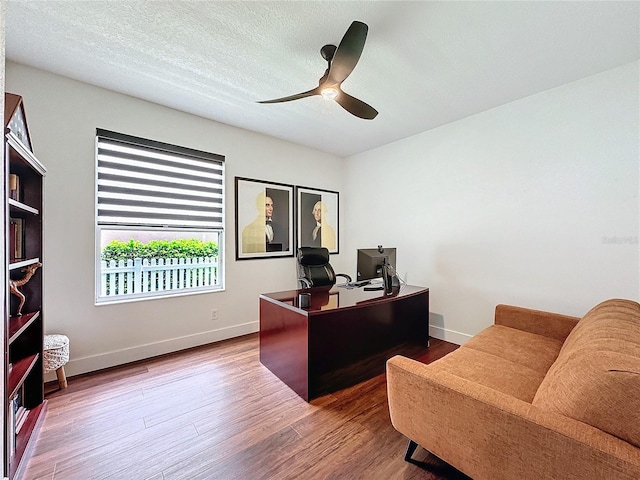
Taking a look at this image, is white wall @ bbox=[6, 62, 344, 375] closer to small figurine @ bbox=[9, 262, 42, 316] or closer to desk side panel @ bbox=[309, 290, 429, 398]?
small figurine @ bbox=[9, 262, 42, 316]

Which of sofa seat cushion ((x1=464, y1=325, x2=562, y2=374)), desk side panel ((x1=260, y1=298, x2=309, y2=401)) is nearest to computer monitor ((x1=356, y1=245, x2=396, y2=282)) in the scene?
desk side panel ((x1=260, y1=298, x2=309, y2=401))

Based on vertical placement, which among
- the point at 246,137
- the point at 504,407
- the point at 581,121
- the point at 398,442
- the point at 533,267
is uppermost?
the point at 246,137

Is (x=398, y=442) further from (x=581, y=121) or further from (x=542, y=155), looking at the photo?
(x=581, y=121)

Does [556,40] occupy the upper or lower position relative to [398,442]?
upper

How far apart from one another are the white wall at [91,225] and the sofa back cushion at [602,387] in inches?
126

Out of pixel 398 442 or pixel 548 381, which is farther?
pixel 398 442

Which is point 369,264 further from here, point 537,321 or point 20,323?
point 20,323

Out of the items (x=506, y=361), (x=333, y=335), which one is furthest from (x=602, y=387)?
(x=333, y=335)

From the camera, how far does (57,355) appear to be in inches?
88.0

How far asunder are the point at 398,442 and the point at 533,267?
2197mm

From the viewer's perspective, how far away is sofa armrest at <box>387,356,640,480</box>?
2.98 ft

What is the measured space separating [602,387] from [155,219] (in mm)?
3536

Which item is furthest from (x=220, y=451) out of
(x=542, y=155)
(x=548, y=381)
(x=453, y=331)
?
(x=542, y=155)

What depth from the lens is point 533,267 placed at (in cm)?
278
